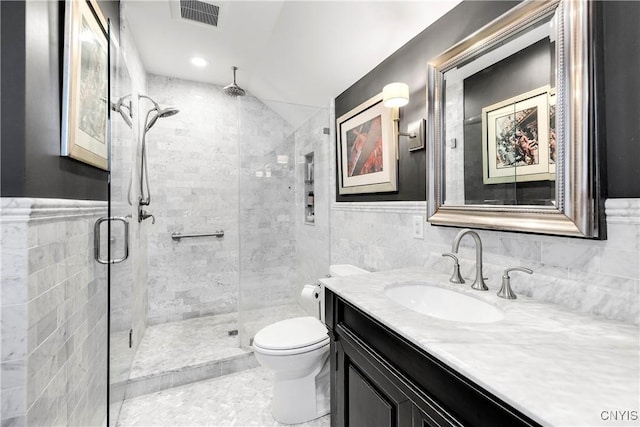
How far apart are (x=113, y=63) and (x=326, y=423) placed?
2.33 m

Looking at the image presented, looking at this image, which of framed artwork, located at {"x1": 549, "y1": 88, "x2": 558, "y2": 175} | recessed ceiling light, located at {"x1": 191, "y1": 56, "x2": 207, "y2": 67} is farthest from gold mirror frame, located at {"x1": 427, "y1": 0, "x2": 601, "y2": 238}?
recessed ceiling light, located at {"x1": 191, "y1": 56, "x2": 207, "y2": 67}

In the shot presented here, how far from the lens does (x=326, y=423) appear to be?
5.47 feet

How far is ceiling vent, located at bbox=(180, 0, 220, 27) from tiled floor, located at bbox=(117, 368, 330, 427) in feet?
8.77

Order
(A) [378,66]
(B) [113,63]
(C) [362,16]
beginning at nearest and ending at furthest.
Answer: (B) [113,63], (C) [362,16], (A) [378,66]

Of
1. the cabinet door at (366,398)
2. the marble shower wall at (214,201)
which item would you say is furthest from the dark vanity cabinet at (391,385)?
the marble shower wall at (214,201)

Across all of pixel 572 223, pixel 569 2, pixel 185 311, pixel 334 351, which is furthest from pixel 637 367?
pixel 185 311

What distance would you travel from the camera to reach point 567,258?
0.91 metres

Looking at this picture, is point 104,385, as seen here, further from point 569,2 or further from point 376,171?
point 569,2

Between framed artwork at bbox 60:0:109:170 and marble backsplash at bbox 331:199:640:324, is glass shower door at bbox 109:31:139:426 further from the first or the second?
marble backsplash at bbox 331:199:640:324

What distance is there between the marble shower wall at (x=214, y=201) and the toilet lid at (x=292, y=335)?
0.82m

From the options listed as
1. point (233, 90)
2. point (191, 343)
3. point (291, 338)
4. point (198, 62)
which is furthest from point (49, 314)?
point (198, 62)

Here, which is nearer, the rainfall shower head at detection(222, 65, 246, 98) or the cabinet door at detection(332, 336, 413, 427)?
the cabinet door at detection(332, 336, 413, 427)

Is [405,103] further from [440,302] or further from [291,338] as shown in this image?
[291,338]

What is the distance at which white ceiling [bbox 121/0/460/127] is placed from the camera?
159 centimetres
